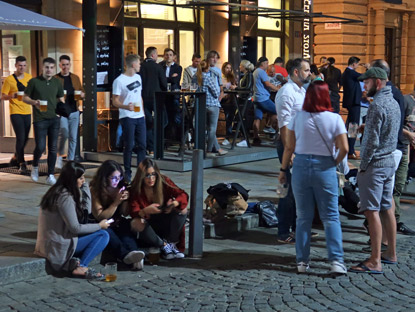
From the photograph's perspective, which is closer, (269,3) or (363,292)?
(363,292)

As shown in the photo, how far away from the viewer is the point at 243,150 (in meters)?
14.8

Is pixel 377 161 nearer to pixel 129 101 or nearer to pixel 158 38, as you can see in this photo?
pixel 129 101

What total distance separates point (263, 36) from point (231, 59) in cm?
185

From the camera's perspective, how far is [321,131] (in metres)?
Result: 6.96

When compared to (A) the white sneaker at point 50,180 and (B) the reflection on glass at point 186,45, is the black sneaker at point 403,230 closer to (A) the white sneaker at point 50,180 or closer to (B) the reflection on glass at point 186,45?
(A) the white sneaker at point 50,180

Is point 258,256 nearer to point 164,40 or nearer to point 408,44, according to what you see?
point 164,40

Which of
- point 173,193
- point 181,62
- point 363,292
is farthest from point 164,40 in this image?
point 363,292

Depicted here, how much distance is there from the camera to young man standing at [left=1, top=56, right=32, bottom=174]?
39.7 feet

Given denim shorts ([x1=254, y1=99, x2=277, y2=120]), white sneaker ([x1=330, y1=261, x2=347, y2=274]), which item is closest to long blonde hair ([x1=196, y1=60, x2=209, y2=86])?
denim shorts ([x1=254, y1=99, x2=277, y2=120])

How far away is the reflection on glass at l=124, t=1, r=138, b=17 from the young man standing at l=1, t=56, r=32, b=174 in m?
4.22

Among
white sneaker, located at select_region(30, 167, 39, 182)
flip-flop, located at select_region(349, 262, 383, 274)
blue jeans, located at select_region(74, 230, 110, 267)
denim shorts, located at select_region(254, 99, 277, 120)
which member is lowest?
flip-flop, located at select_region(349, 262, 383, 274)

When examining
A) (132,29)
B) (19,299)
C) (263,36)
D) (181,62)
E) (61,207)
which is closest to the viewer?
(19,299)

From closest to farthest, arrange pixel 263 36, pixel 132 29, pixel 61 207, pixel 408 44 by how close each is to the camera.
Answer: pixel 61 207
pixel 132 29
pixel 263 36
pixel 408 44

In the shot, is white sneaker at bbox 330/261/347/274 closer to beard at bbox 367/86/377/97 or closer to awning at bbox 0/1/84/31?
beard at bbox 367/86/377/97
